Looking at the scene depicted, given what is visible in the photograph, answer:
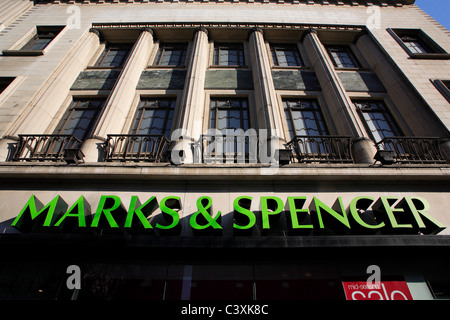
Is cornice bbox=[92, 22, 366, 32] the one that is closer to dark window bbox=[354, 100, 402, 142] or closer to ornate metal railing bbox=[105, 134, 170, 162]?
dark window bbox=[354, 100, 402, 142]

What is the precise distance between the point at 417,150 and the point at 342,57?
676 cm

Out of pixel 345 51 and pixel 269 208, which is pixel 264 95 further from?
pixel 345 51

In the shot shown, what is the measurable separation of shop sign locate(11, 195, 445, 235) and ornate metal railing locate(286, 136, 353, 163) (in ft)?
5.40

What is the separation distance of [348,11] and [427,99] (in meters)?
7.69

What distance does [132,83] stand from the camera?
9766 millimetres

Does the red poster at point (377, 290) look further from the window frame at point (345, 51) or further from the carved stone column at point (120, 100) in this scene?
the window frame at point (345, 51)

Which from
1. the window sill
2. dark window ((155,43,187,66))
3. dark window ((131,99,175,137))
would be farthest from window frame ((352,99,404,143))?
the window sill

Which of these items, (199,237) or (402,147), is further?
(402,147)

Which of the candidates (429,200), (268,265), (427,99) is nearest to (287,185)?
(268,265)

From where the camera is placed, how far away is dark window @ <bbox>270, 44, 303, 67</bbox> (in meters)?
11.7

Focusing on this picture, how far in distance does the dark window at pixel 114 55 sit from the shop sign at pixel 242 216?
26.8ft

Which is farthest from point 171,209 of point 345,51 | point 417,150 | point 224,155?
point 345,51
